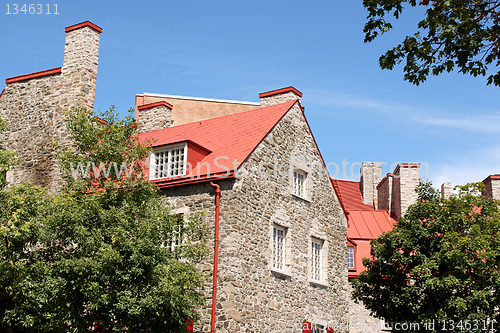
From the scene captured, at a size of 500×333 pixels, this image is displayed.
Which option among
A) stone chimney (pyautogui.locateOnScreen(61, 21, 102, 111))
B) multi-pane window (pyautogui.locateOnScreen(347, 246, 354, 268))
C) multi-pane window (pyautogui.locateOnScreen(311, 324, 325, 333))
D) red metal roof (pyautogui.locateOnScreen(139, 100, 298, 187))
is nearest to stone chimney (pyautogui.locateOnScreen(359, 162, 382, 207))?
multi-pane window (pyautogui.locateOnScreen(347, 246, 354, 268))

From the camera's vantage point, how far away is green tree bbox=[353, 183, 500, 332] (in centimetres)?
1582

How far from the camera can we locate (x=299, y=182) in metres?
19.0

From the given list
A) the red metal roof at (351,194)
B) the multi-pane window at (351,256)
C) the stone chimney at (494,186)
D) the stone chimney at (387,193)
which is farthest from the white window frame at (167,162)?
the red metal roof at (351,194)

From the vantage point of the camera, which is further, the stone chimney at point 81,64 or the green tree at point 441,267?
the stone chimney at point 81,64

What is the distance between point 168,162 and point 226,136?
2333mm

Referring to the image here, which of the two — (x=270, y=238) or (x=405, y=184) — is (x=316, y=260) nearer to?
(x=270, y=238)

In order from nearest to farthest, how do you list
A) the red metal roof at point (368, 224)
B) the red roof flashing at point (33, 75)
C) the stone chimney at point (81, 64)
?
the stone chimney at point (81, 64), the red roof flashing at point (33, 75), the red metal roof at point (368, 224)

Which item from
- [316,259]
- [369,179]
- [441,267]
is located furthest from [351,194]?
[441,267]

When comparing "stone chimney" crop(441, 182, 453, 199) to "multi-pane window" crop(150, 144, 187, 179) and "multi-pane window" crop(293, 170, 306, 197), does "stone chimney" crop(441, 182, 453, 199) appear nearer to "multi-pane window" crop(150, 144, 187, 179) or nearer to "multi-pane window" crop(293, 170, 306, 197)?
"multi-pane window" crop(293, 170, 306, 197)

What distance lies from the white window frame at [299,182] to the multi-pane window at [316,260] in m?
1.75

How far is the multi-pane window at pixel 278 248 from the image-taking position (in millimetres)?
16984

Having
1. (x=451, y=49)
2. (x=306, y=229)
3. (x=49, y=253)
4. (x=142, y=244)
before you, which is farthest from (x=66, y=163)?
(x=451, y=49)

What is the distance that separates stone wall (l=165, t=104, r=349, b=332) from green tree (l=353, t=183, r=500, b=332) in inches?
66.7

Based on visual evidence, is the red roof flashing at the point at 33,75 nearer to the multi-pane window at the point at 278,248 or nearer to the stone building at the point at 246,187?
the stone building at the point at 246,187
